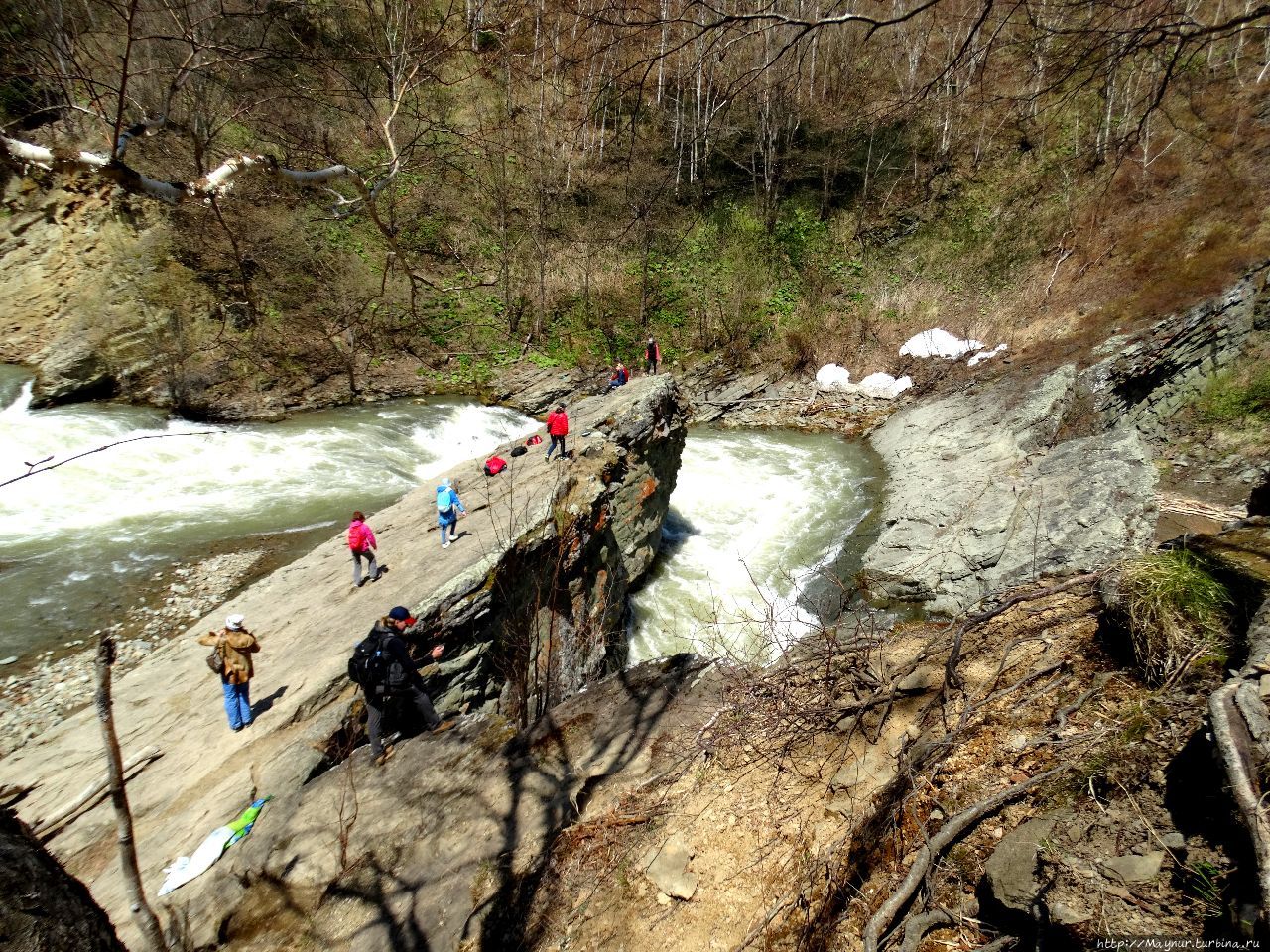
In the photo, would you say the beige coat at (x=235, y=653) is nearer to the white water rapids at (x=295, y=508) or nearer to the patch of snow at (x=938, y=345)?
the white water rapids at (x=295, y=508)

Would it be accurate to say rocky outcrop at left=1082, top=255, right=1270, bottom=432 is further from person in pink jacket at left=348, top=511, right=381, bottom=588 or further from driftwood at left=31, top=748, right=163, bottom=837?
driftwood at left=31, top=748, right=163, bottom=837

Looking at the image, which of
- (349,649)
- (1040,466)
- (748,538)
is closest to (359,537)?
(349,649)

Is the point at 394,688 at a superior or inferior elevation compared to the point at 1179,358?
inferior

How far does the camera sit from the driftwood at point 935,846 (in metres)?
2.50

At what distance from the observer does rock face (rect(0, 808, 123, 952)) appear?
1.31 m

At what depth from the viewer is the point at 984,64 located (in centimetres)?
260

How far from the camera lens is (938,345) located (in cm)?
1909

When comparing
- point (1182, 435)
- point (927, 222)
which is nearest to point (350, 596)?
point (1182, 435)

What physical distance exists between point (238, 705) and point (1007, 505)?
1116cm

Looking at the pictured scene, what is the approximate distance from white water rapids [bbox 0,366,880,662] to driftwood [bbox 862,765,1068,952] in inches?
168

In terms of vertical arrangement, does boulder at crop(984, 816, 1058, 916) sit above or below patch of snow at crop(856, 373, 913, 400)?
above

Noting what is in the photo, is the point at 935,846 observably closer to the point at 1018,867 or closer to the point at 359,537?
the point at 1018,867

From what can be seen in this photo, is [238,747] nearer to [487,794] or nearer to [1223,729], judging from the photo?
[487,794]

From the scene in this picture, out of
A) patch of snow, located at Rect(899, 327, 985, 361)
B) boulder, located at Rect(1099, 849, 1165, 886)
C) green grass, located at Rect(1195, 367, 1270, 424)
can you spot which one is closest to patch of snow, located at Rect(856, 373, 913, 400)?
patch of snow, located at Rect(899, 327, 985, 361)
